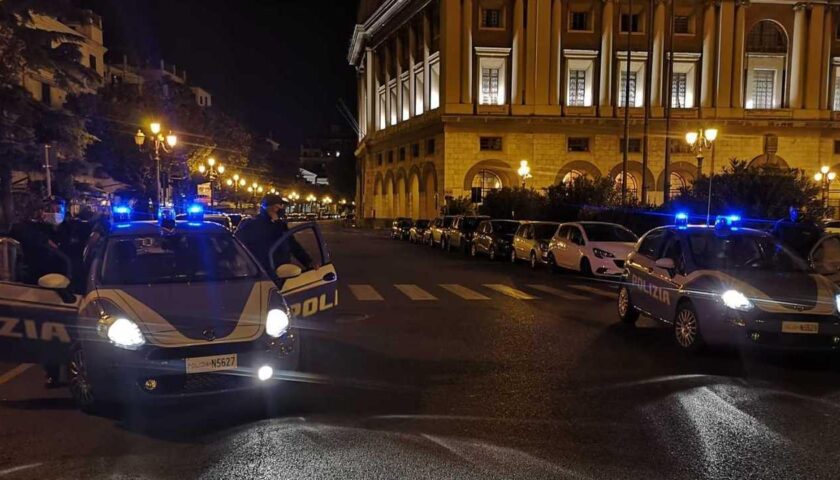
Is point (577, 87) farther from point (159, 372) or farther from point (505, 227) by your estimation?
point (159, 372)

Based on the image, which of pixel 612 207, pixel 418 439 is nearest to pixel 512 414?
pixel 418 439

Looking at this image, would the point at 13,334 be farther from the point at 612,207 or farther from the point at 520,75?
the point at 520,75

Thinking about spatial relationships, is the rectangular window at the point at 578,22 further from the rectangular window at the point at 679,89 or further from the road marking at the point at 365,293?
the road marking at the point at 365,293

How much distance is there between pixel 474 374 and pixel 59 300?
4.16 metres

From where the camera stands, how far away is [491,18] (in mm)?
47875

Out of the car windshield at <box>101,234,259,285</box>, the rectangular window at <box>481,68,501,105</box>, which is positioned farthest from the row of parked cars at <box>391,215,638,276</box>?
the rectangular window at <box>481,68,501,105</box>

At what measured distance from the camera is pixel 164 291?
5719 mm

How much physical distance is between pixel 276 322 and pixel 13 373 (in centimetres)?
341

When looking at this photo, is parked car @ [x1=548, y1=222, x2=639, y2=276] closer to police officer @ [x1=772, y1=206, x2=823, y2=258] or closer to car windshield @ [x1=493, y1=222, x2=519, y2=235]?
police officer @ [x1=772, y1=206, x2=823, y2=258]

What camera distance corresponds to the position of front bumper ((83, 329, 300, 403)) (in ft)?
16.8

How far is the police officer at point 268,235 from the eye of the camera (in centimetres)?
841

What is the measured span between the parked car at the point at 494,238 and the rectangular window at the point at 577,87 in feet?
84.6

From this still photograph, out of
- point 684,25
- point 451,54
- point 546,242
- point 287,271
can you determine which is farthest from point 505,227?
point 684,25

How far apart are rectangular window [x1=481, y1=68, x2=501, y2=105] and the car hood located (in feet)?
144
